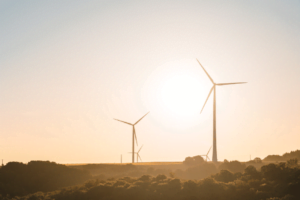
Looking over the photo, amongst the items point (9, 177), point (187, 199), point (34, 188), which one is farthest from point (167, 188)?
point (9, 177)

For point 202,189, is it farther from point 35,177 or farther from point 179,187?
point 35,177

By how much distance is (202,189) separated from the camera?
101625mm

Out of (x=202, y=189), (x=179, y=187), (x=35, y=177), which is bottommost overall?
(x=202, y=189)

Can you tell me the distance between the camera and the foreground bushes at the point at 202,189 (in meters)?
96.9

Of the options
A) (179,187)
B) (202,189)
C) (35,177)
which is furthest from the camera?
(35,177)

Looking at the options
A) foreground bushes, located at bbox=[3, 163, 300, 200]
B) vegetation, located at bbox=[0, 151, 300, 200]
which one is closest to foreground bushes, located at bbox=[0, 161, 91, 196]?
vegetation, located at bbox=[0, 151, 300, 200]

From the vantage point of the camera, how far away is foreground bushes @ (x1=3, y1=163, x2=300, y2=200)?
96925 millimetres

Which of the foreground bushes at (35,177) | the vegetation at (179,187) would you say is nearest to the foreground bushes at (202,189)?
the vegetation at (179,187)

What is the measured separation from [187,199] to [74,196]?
31.2 m

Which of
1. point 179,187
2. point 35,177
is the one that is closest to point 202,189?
point 179,187

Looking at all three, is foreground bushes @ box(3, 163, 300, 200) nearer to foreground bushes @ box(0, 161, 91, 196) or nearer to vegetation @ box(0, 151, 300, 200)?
vegetation @ box(0, 151, 300, 200)

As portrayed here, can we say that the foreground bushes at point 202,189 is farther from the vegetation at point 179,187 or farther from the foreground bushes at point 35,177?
the foreground bushes at point 35,177

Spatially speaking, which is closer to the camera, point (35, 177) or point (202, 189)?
point (202, 189)

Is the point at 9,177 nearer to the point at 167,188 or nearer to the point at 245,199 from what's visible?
the point at 167,188
